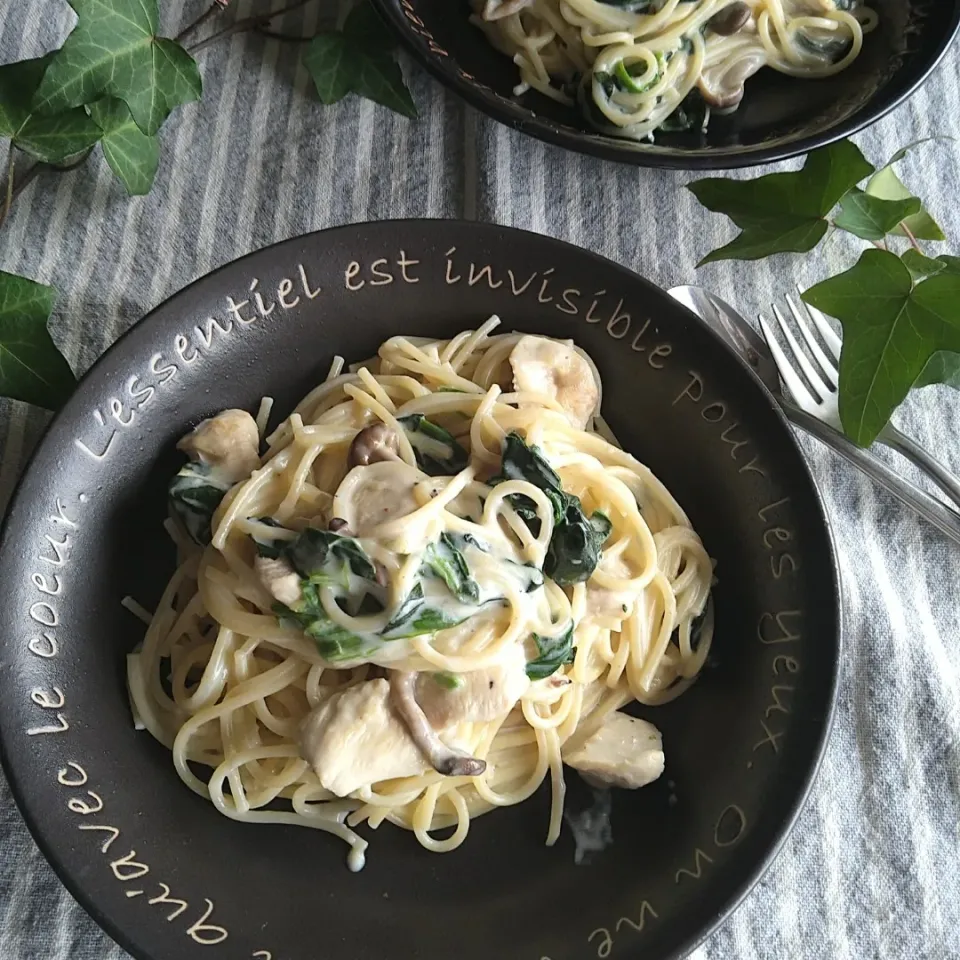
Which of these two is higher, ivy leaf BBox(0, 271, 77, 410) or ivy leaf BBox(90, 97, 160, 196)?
ivy leaf BBox(90, 97, 160, 196)

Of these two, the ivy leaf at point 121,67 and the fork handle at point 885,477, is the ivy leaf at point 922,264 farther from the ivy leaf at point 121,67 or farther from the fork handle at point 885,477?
the ivy leaf at point 121,67

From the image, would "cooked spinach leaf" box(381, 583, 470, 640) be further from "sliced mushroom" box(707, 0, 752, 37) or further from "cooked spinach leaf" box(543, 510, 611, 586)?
"sliced mushroom" box(707, 0, 752, 37)

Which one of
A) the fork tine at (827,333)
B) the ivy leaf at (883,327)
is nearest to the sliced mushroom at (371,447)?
the ivy leaf at (883,327)

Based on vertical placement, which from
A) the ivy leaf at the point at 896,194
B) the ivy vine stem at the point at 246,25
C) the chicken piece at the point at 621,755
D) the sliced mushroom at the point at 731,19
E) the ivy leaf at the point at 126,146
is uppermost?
the sliced mushroom at the point at 731,19

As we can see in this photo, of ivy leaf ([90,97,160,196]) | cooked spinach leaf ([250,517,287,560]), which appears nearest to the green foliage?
cooked spinach leaf ([250,517,287,560])

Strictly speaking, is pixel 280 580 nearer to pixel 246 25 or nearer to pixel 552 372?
pixel 552 372

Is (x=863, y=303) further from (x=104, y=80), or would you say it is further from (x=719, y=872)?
(x=104, y=80)

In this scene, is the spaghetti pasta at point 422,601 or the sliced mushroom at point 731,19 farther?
the sliced mushroom at point 731,19
